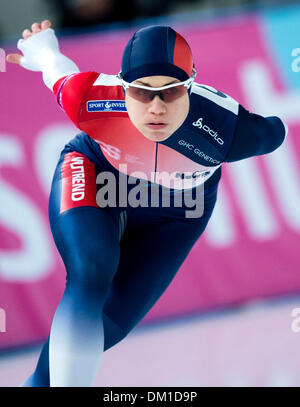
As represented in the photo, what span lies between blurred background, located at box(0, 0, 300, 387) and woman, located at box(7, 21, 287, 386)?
4.96ft

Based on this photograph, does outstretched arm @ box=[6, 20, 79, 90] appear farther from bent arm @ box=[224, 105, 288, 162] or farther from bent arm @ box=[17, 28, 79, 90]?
bent arm @ box=[224, 105, 288, 162]

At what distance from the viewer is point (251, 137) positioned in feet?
9.43

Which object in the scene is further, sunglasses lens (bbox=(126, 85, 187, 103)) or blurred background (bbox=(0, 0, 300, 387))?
blurred background (bbox=(0, 0, 300, 387))

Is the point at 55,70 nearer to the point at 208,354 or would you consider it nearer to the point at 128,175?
the point at 128,175

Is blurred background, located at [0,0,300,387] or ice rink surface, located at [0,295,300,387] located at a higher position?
blurred background, located at [0,0,300,387]

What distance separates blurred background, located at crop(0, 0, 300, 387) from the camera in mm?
4805

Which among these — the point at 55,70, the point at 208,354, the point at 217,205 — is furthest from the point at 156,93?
the point at 217,205

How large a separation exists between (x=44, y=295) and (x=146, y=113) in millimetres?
2615

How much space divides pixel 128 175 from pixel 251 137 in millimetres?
517

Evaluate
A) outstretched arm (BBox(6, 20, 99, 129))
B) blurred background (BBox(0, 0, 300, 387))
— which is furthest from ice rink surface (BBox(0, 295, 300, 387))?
outstretched arm (BBox(6, 20, 99, 129))

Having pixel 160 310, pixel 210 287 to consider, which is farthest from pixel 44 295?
pixel 210 287

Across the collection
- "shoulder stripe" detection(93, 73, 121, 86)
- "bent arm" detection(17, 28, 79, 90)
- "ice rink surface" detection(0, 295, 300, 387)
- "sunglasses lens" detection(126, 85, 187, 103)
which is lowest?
"ice rink surface" detection(0, 295, 300, 387)

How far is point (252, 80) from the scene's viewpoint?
5.21 meters

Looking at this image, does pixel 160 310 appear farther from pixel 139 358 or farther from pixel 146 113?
pixel 146 113
